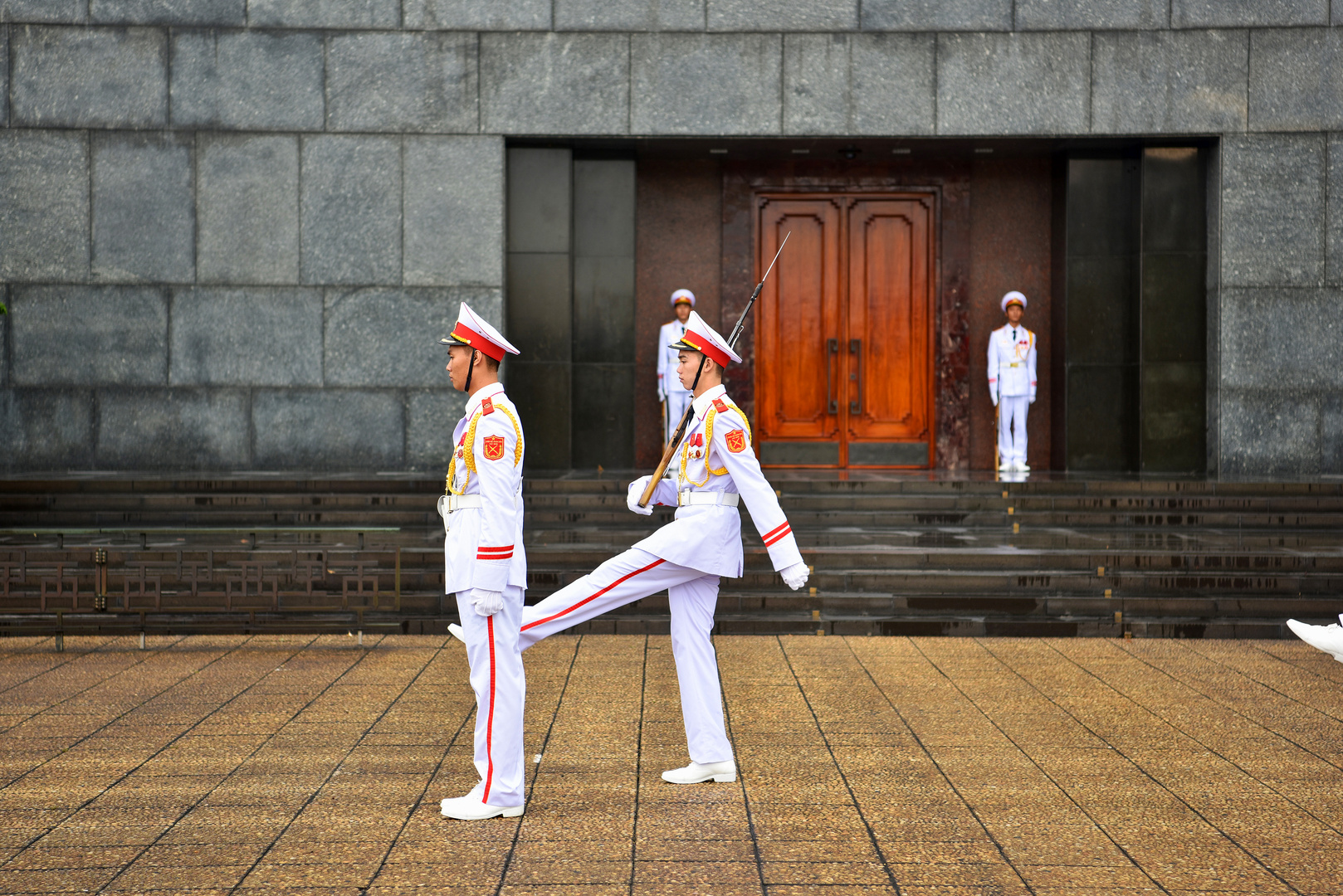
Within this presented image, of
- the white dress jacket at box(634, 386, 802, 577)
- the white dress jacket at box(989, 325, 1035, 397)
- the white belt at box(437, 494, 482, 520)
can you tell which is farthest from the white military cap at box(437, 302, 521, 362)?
the white dress jacket at box(989, 325, 1035, 397)

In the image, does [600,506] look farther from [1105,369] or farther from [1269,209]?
[1269,209]

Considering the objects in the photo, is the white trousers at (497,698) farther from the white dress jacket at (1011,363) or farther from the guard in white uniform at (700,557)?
the white dress jacket at (1011,363)

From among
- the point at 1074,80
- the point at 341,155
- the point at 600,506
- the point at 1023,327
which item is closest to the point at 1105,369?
the point at 1023,327

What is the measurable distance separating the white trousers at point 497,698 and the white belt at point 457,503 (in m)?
0.35

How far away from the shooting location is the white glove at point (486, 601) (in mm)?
4832

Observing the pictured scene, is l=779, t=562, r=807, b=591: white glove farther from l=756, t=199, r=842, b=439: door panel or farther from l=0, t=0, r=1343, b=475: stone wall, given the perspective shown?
l=756, t=199, r=842, b=439: door panel

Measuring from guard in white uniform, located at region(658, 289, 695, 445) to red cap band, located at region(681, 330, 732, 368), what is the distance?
9094 millimetres

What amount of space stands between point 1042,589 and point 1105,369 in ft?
21.1

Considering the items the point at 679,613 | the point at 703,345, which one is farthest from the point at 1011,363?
the point at 679,613

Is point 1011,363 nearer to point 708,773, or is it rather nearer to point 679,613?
point 679,613

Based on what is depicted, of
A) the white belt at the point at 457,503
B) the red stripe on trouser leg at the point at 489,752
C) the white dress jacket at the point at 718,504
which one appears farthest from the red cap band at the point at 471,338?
the red stripe on trouser leg at the point at 489,752

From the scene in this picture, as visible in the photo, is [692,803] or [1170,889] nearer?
[1170,889]

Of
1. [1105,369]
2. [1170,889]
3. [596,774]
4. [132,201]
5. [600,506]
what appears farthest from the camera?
[1105,369]

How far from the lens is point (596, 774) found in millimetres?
5512
